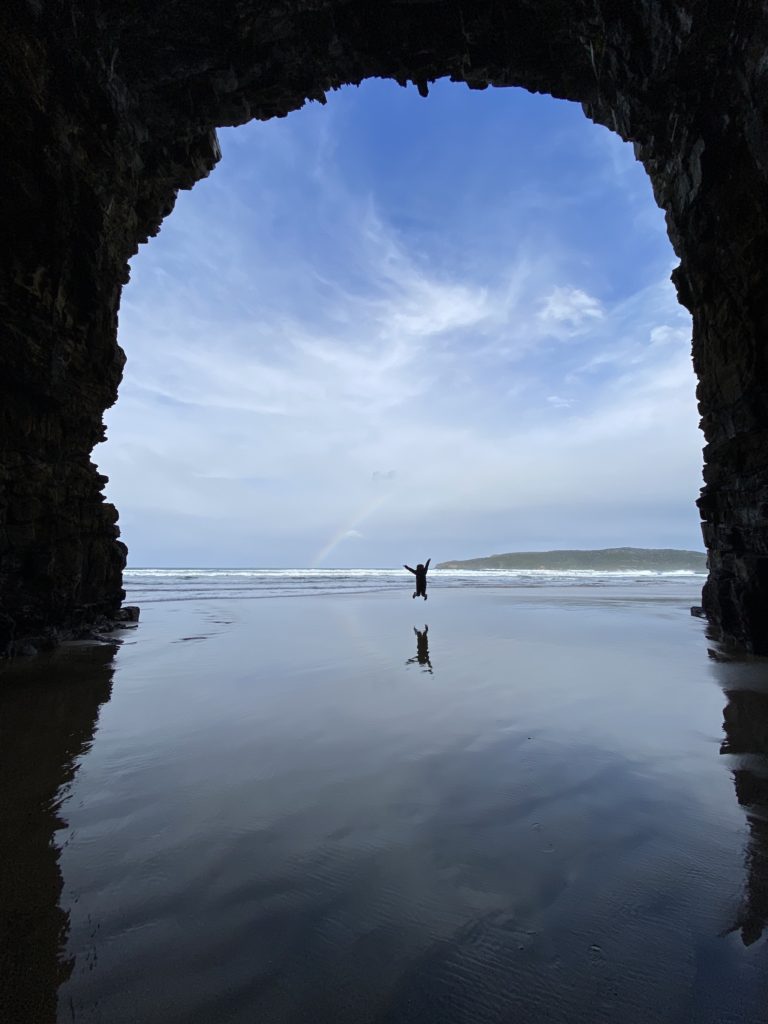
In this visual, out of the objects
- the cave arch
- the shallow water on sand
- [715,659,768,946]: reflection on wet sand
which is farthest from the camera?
the cave arch

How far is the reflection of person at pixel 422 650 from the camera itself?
29.0 ft

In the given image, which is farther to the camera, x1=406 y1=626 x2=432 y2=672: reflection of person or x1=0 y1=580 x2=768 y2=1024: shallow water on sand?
x1=406 y1=626 x2=432 y2=672: reflection of person

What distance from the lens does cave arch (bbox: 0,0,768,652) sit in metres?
10.3

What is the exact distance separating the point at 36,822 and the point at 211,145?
23344 millimetres

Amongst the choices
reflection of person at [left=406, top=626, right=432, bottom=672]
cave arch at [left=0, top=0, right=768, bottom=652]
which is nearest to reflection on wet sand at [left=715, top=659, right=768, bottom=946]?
cave arch at [left=0, top=0, right=768, bottom=652]

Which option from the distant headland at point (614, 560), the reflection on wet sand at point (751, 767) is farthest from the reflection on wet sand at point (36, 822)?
the distant headland at point (614, 560)

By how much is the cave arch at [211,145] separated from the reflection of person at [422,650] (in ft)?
23.4

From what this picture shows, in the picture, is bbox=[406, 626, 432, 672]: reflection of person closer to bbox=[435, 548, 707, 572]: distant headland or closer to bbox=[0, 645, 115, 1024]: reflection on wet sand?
bbox=[0, 645, 115, 1024]: reflection on wet sand

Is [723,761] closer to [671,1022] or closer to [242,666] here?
[671,1022]

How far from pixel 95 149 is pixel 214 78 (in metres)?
5.71

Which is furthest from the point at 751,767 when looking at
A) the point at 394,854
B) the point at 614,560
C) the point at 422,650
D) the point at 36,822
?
the point at 614,560

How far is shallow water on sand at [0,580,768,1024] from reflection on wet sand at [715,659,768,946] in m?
0.02

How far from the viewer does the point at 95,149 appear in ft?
44.6

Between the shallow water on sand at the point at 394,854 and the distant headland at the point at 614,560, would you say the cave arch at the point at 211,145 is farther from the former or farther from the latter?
the distant headland at the point at 614,560
